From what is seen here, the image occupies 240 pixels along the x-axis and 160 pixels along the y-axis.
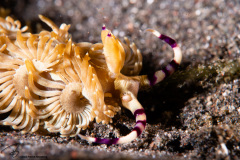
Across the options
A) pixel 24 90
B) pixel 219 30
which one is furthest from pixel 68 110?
pixel 219 30

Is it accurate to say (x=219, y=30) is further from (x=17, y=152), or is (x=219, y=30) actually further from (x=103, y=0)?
(x=17, y=152)

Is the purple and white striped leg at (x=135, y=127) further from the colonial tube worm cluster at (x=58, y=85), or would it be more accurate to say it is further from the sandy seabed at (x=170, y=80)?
the sandy seabed at (x=170, y=80)

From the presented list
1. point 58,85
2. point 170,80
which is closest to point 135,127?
point 58,85

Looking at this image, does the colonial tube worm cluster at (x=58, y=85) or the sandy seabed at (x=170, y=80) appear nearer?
the sandy seabed at (x=170, y=80)

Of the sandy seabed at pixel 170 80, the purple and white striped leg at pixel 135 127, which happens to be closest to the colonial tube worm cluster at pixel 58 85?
the purple and white striped leg at pixel 135 127

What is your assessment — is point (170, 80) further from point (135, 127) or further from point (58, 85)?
point (58, 85)

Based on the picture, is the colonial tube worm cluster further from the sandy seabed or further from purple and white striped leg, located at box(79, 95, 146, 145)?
the sandy seabed
